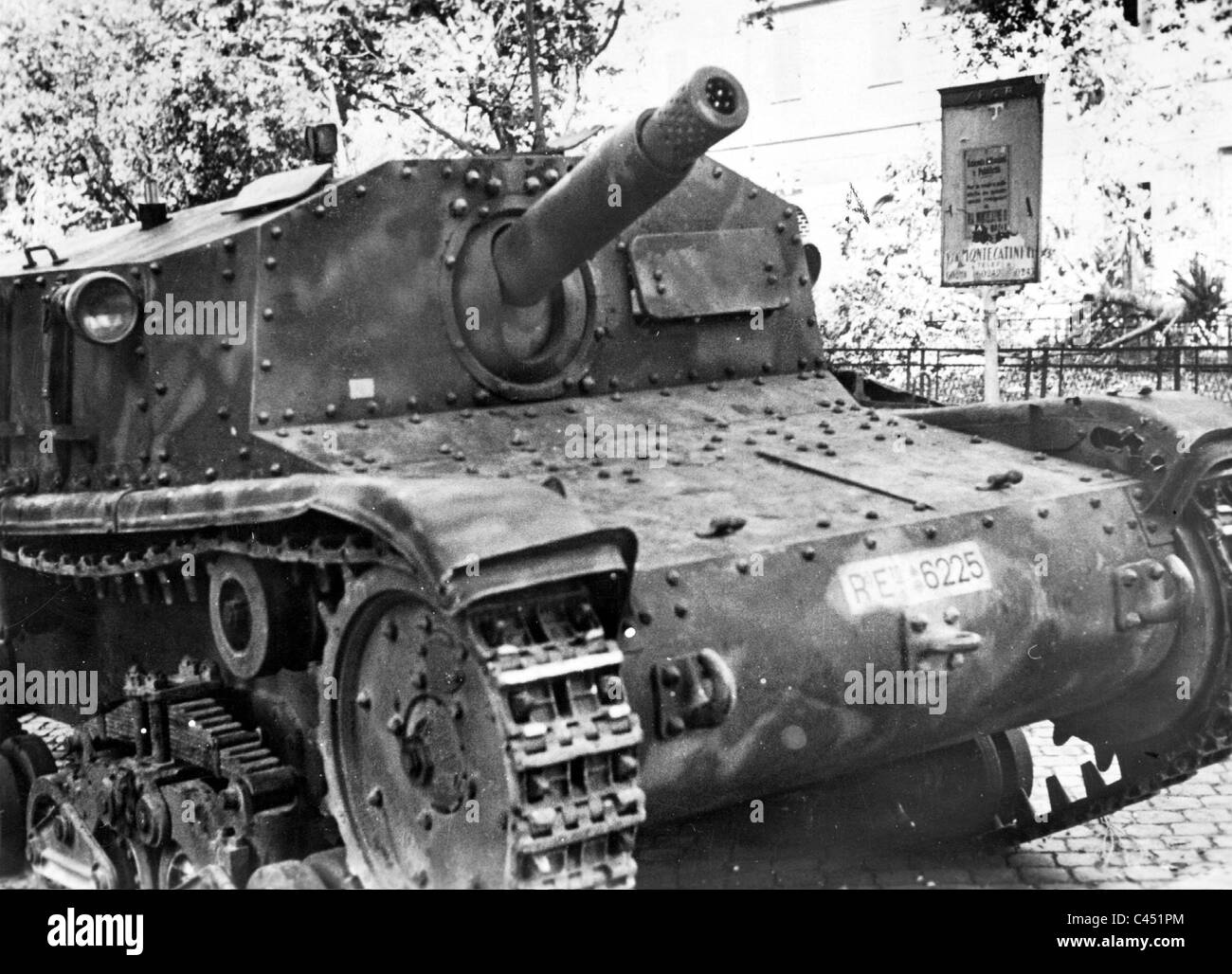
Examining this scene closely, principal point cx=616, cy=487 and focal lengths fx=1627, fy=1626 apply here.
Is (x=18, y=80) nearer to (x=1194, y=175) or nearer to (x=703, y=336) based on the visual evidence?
(x=703, y=336)

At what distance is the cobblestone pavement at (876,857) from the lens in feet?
21.5

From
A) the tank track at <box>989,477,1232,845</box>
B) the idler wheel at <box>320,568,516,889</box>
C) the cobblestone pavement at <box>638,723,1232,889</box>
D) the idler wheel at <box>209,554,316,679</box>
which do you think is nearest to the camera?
the idler wheel at <box>320,568,516,889</box>

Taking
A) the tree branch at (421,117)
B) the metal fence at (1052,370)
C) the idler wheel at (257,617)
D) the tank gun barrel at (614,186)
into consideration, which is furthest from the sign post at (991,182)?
the tree branch at (421,117)

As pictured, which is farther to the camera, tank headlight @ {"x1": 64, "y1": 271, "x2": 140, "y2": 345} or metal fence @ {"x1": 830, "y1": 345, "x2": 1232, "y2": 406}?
metal fence @ {"x1": 830, "y1": 345, "x2": 1232, "y2": 406}

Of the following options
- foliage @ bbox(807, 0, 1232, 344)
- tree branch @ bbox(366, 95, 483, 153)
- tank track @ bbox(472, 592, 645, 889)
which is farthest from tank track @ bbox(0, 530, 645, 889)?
tree branch @ bbox(366, 95, 483, 153)

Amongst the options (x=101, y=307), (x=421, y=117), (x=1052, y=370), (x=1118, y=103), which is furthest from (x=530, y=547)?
(x=421, y=117)

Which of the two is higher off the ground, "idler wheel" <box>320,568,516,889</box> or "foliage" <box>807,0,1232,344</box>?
"foliage" <box>807,0,1232,344</box>

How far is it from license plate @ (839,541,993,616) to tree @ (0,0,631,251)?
4.48 m

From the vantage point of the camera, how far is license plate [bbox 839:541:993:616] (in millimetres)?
5406

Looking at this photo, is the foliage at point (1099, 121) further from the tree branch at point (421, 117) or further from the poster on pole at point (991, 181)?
the tree branch at point (421, 117)

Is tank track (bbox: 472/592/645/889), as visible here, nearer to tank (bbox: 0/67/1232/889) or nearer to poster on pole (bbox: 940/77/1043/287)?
tank (bbox: 0/67/1232/889)

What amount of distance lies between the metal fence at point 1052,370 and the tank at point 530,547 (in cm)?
122

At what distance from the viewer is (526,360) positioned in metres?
6.61

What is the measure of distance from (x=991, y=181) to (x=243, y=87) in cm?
637
